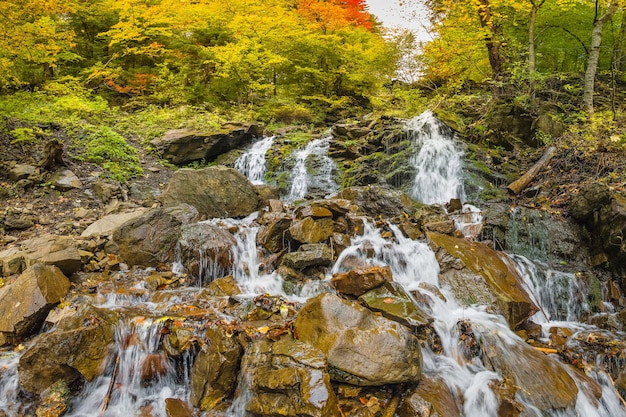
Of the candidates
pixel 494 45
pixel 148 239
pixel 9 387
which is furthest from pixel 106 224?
pixel 494 45

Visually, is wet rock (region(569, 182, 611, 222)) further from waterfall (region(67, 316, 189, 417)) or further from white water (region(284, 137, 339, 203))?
waterfall (region(67, 316, 189, 417))

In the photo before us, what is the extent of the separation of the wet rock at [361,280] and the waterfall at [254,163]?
697 centimetres

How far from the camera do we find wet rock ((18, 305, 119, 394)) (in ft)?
12.4

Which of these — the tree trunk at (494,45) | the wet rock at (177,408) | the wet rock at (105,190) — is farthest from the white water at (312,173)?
the wet rock at (177,408)

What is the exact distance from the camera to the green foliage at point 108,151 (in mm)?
10016

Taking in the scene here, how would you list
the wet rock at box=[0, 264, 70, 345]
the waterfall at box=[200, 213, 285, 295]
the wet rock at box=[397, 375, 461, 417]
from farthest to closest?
the waterfall at box=[200, 213, 285, 295]
the wet rock at box=[0, 264, 70, 345]
the wet rock at box=[397, 375, 461, 417]

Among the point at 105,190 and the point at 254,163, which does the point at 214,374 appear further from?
the point at 254,163

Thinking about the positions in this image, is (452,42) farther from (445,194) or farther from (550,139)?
(445,194)

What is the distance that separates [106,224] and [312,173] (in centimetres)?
618

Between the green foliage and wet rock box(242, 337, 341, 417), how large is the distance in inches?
321

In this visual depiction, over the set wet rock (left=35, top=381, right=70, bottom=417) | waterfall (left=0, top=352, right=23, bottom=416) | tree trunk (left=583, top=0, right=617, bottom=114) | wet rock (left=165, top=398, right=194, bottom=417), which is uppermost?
tree trunk (left=583, top=0, right=617, bottom=114)

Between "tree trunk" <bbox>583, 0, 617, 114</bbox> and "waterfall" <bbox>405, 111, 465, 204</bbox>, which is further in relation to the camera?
"waterfall" <bbox>405, 111, 465, 204</bbox>

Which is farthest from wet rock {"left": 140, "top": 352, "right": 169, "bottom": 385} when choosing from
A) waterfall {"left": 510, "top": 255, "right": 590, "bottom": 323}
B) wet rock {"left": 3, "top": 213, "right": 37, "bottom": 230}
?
waterfall {"left": 510, "top": 255, "right": 590, "bottom": 323}

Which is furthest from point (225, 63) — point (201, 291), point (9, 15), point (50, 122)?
point (201, 291)
